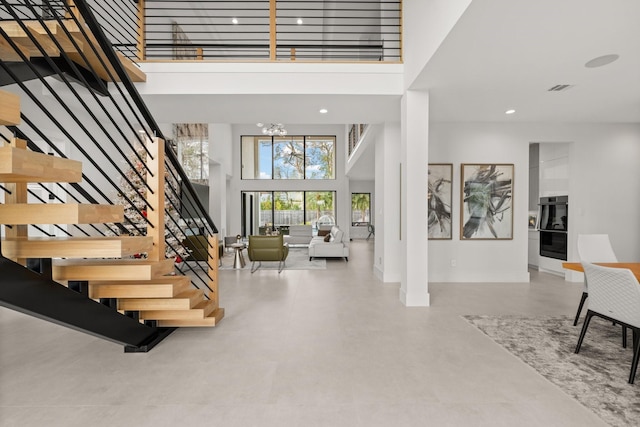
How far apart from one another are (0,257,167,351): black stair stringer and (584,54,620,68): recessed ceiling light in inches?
194

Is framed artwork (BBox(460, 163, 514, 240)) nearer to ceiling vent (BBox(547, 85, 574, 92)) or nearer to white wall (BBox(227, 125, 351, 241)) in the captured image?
ceiling vent (BBox(547, 85, 574, 92))

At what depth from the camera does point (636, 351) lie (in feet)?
7.45

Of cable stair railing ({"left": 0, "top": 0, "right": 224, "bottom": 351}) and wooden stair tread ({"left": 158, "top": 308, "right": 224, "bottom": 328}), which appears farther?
wooden stair tread ({"left": 158, "top": 308, "right": 224, "bottom": 328})

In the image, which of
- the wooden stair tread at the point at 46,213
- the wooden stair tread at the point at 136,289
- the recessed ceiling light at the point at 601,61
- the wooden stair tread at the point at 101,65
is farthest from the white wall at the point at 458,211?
the wooden stair tread at the point at 46,213

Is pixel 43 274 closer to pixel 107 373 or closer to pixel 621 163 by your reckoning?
pixel 107 373

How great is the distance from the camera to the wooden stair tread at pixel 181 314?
10.1 feet

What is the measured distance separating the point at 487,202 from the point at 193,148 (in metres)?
7.22

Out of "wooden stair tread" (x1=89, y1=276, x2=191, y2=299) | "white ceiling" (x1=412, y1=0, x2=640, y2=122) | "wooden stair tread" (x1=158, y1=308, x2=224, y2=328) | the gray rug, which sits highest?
"white ceiling" (x1=412, y1=0, x2=640, y2=122)

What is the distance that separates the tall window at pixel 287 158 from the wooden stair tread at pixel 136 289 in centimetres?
1060

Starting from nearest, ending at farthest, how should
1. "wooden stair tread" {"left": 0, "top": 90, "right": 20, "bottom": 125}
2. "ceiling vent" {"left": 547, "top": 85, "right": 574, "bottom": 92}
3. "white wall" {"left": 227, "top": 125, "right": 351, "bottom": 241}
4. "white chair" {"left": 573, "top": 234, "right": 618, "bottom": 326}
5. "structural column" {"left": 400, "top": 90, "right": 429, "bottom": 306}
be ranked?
1. "wooden stair tread" {"left": 0, "top": 90, "right": 20, "bottom": 125}
2. "white chair" {"left": 573, "top": 234, "right": 618, "bottom": 326}
3. "ceiling vent" {"left": 547, "top": 85, "right": 574, "bottom": 92}
4. "structural column" {"left": 400, "top": 90, "right": 429, "bottom": 306}
5. "white wall" {"left": 227, "top": 125, "right": 351, "bottom": 241}

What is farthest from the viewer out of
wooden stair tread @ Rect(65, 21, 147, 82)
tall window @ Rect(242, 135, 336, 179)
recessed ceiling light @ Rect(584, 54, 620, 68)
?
tall window @ Rect(242, 135, 336, 179)

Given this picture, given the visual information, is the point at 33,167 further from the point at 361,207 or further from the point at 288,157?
the point at 361,207

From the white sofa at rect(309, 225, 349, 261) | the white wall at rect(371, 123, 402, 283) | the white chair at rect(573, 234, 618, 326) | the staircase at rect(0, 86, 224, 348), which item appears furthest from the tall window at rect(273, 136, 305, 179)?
the white chair at rect(573, 234, 618, 326)

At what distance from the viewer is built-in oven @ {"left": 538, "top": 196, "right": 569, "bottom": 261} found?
5.81 m
